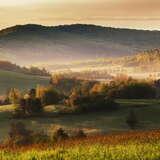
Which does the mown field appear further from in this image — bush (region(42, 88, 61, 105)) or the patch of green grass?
bush (region(42, 88, 61, 105))

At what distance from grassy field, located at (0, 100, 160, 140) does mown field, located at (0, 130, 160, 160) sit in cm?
8048

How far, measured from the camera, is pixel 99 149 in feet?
85.2

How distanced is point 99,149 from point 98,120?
306ft

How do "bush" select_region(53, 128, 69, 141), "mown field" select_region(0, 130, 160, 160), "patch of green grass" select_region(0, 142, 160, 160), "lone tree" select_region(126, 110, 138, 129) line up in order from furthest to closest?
"lone tree" select_region(126, 110, 138, 129)
"bush" select_region(53, 128, 69, 141)
"mown field" select_region(0, 130, 160, 160)
"patch of green grass" select_region(0, 142, 160, 160)

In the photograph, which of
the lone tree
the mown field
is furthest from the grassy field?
the mown field

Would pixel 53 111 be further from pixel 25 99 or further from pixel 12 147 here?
pixel 12 147

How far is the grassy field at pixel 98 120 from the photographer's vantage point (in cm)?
11224

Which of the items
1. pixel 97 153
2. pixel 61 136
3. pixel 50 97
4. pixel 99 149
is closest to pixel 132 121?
pixel 50 97

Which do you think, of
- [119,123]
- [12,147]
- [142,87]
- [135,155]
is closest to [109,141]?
[135,155]

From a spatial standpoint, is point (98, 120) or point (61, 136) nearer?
point (61, 136)

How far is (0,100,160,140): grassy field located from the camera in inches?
4419

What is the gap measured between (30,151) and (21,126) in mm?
89754

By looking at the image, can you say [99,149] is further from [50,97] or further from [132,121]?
[50,97]

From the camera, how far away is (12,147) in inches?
1144
